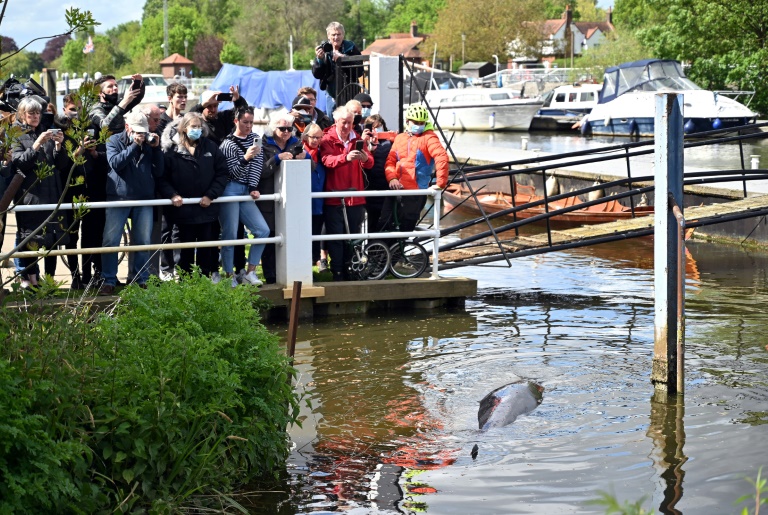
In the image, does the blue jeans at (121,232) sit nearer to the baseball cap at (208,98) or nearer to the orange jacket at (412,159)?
the baseball cap at (208,98)

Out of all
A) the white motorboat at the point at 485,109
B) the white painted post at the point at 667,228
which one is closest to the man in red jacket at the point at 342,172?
the white painted post at the point at 667,228

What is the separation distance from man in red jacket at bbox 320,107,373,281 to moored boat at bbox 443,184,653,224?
5.80 metres

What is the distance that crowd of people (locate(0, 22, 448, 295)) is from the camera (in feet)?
34.6

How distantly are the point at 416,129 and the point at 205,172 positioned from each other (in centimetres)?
250

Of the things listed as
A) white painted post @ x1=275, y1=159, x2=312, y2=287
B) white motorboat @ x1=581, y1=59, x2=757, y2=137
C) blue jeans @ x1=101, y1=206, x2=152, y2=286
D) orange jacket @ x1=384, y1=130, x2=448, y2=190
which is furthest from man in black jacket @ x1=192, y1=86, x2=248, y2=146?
white motorboat @ x1=581, y1=59, x2=757, y2=137

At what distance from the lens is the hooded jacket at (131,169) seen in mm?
10539

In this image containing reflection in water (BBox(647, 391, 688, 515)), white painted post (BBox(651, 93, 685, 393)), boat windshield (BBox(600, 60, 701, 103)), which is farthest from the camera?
boat windshield (BBox(600, 60, 701, 103))

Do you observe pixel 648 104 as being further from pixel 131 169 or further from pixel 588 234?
pixel 131 169

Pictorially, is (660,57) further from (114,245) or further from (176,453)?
(176,453)

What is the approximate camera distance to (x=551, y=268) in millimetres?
15938

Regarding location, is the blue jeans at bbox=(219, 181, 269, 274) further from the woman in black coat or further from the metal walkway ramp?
the metal walkway ramp

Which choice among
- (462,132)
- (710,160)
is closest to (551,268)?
(710,160)

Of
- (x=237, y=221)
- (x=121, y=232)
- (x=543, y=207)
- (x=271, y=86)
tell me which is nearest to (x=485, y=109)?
(x=271, y=86)

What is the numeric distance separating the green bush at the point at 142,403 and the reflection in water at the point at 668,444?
2.32m
